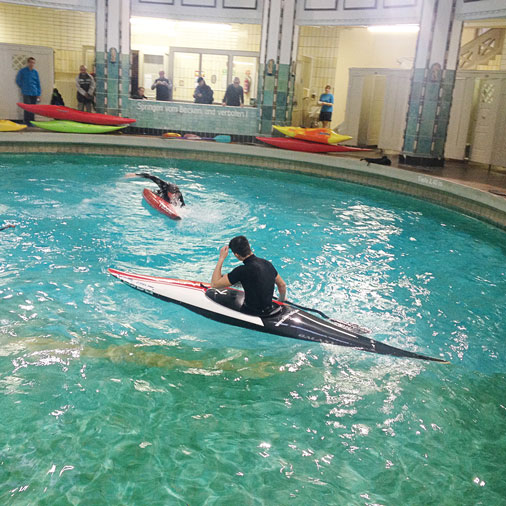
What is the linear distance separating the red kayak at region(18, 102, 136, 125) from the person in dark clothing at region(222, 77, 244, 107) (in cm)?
285

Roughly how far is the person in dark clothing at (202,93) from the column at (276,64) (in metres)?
1.44

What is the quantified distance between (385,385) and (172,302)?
79.8 inches

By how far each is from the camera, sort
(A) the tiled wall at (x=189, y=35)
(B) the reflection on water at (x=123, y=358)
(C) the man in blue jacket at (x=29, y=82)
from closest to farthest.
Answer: (B) the reflection on water at (x=123, y=358), (C) the man in blue jacket at (x=29, y=82), (A) the tiled wall at (x=189, y=35)

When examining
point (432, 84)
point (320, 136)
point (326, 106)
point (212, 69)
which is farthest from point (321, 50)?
point (432, 84)

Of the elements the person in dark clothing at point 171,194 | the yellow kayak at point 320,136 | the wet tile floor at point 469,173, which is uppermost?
the yellow kayak at point 320,136

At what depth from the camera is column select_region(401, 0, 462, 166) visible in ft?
39.5

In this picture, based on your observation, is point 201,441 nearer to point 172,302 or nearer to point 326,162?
point 172,302

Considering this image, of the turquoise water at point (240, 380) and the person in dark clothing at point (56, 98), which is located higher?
the person in dark clothing at point (56, 98)

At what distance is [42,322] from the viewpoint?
15.7 feet

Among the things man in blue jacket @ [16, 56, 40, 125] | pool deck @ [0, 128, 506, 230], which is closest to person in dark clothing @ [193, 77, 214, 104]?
pool deck @ [0, 128, 506, 230]

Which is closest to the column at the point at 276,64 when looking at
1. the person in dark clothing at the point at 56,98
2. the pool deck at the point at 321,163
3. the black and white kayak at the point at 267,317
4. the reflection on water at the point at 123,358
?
the pool deck at the point at 321,163

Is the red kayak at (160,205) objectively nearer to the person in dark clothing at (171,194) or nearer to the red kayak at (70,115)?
the person in dark clothing at (171,194)

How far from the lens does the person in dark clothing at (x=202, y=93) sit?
15445mm

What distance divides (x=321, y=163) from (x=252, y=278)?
8.92 meters
